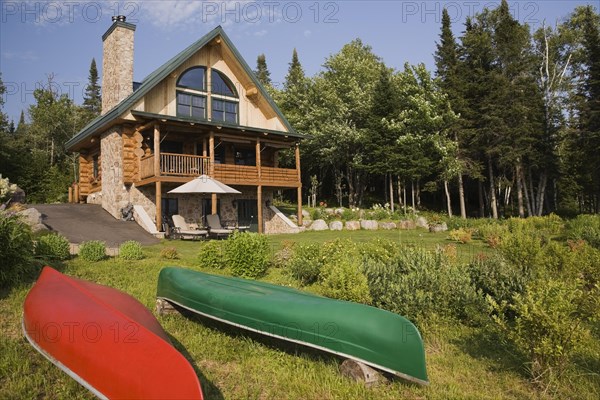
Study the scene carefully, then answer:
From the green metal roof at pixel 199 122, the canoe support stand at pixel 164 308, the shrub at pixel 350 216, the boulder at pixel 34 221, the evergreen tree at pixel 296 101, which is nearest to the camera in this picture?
the canoe support stand at pixel 164 308

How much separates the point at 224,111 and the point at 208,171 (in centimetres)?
445

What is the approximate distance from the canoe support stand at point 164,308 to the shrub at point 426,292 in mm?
3151

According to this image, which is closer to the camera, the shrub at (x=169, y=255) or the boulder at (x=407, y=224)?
the shrub at (x=169, y=255)

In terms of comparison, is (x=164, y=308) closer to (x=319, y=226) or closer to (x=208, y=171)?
(x=208, y=171)

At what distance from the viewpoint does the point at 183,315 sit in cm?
631

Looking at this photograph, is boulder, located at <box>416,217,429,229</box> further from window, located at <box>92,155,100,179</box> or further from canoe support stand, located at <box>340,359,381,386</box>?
canoe support stand, located at <box>340,359,381,386</box>

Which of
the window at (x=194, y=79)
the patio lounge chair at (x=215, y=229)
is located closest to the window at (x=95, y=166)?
the window at (x=194, y=79)

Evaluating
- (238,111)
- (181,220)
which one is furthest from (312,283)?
(238,111)

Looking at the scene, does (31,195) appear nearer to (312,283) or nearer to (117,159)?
(117,159)

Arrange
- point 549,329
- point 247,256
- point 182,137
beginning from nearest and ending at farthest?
point 549,329 → point 247,256 → point 182,137

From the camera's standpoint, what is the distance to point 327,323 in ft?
13.2

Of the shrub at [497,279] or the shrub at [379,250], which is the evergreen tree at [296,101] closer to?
the shrub at [379,250]

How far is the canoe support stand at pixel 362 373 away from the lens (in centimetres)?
386

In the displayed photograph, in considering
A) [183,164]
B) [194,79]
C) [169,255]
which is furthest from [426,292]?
[194,79]
